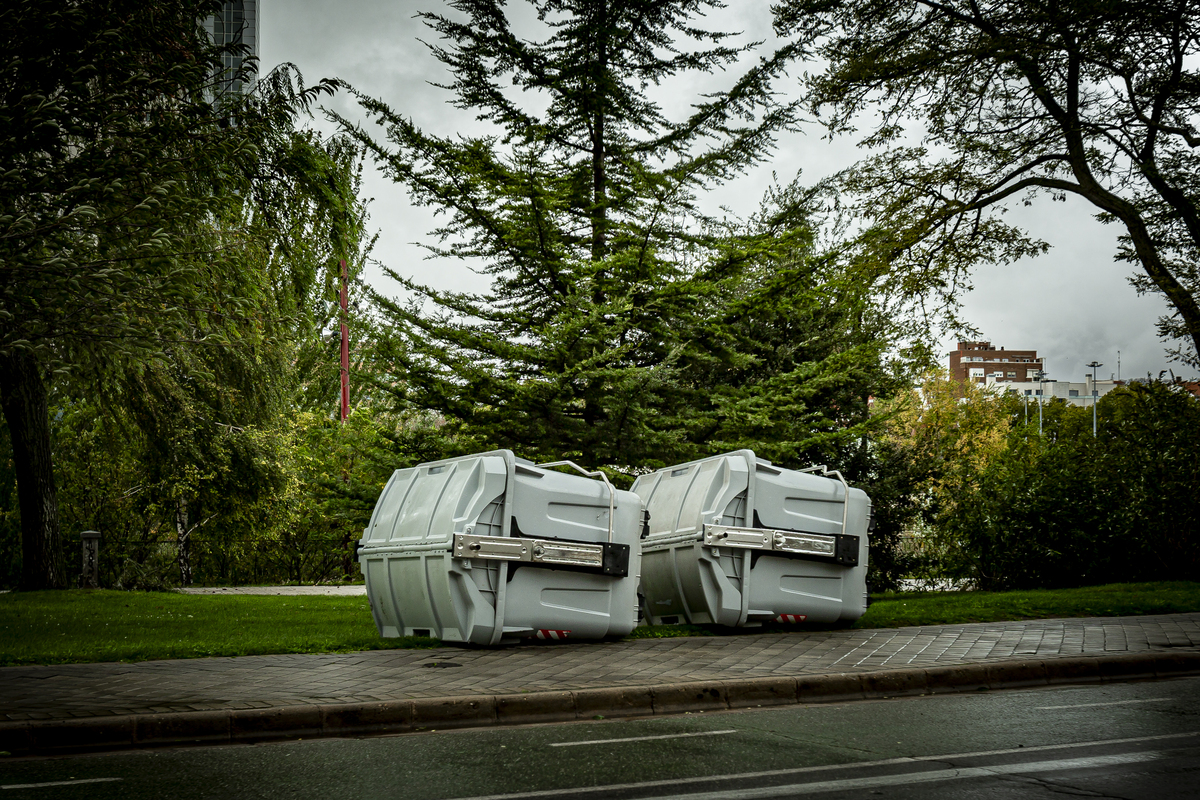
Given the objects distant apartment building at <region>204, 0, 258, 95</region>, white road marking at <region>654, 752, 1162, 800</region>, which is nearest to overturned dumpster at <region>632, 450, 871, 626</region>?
white road marking at <region>654, 752, 1162, 800</region>

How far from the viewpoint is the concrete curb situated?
19.7 feet

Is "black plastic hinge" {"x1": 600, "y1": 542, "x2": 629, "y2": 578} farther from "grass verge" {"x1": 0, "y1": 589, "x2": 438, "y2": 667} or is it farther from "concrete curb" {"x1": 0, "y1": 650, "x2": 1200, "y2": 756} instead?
"concrete curb" {"x1": 0, "y1": 650, "x2": 1200, "y2": 756}

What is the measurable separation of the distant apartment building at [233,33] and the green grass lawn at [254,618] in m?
6.11

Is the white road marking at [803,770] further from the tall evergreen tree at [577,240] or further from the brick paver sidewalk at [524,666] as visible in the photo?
the tall evergreen tree at [577,240]

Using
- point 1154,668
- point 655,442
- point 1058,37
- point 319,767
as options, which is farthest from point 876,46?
point 319,767

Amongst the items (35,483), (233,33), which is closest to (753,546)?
(233,33)

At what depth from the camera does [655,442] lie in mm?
16484

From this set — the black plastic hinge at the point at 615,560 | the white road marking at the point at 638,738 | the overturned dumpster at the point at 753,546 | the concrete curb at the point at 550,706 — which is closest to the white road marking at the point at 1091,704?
the concrete curb at the point at 550,706

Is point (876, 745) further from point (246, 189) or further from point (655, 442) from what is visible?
point (655, 442)

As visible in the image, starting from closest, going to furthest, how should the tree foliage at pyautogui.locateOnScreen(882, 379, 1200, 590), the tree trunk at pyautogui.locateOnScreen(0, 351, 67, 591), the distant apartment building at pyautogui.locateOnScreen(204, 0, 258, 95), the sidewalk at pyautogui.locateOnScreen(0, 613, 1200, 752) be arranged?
the sidewalk at pyautogui.locateOnScreen(0, 613, 1200, 752) → the distant apartment building at pyautogui.locateOnScreen(204, 0, 258, 95) → the tree foliage at pyautogui.locateOnScreen(882, 379, 1200, 590) → the tree trunk at pyautogui.locateOnScreen(0, 351, 67, 591)

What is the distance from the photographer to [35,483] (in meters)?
17.3

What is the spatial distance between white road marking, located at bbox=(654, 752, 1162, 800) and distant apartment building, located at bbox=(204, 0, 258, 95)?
937 cm

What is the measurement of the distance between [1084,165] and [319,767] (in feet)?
51.7

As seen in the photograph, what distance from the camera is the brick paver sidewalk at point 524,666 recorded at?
6.84m
